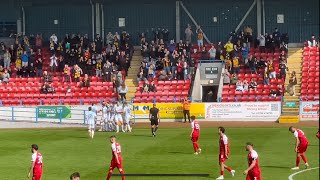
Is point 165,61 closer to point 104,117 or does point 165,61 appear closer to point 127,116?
point 104,117

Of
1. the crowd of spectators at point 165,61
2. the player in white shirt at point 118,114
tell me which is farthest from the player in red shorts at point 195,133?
the crowd of spectators at point 165,61

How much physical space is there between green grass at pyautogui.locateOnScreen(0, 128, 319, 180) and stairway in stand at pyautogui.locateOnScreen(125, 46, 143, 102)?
409 inches

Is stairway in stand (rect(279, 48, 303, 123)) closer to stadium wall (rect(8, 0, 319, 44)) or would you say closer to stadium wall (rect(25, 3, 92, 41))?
stadium wall (rect(8, 0, 319, 44))

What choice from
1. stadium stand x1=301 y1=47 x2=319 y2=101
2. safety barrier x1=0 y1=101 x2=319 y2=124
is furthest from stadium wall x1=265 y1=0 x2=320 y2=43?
safety barrier x1=0 y1=101 x2=319 y2=124

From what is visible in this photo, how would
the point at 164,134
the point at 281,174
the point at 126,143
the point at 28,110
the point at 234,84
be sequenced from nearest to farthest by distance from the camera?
the point at 281,174, the point at 126,143, the point at 164,134, the point at 28,110, the point at 234,84

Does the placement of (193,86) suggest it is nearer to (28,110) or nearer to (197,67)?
(197,67)

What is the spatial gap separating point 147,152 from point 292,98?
2227 cm

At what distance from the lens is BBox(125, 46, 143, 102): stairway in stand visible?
5925cm

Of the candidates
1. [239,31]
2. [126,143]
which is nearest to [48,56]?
[239,31]

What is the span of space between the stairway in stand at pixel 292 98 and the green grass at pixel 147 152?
4770mm

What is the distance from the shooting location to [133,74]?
62.0 meters

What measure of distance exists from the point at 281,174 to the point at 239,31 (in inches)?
1477

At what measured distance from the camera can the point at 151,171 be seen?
29.7 metres

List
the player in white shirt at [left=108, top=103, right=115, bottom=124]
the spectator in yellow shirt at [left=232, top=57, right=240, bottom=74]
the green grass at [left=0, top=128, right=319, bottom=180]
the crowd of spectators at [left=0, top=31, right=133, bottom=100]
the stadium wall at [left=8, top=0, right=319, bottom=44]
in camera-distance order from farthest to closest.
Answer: the stadium wall at [left=8, top=0, right=319, bottom=44] → the crowd of spectators at [left=0, top=31, right=133, bottom=100] → the spectator in yellow shirt at [left=232, top=57, right=240, bottom=74] → the player in white shirt at [left=108, top=103, right=115, bottom=124] → the green grass at [left=0, top=128, right=319, bottom=180]
